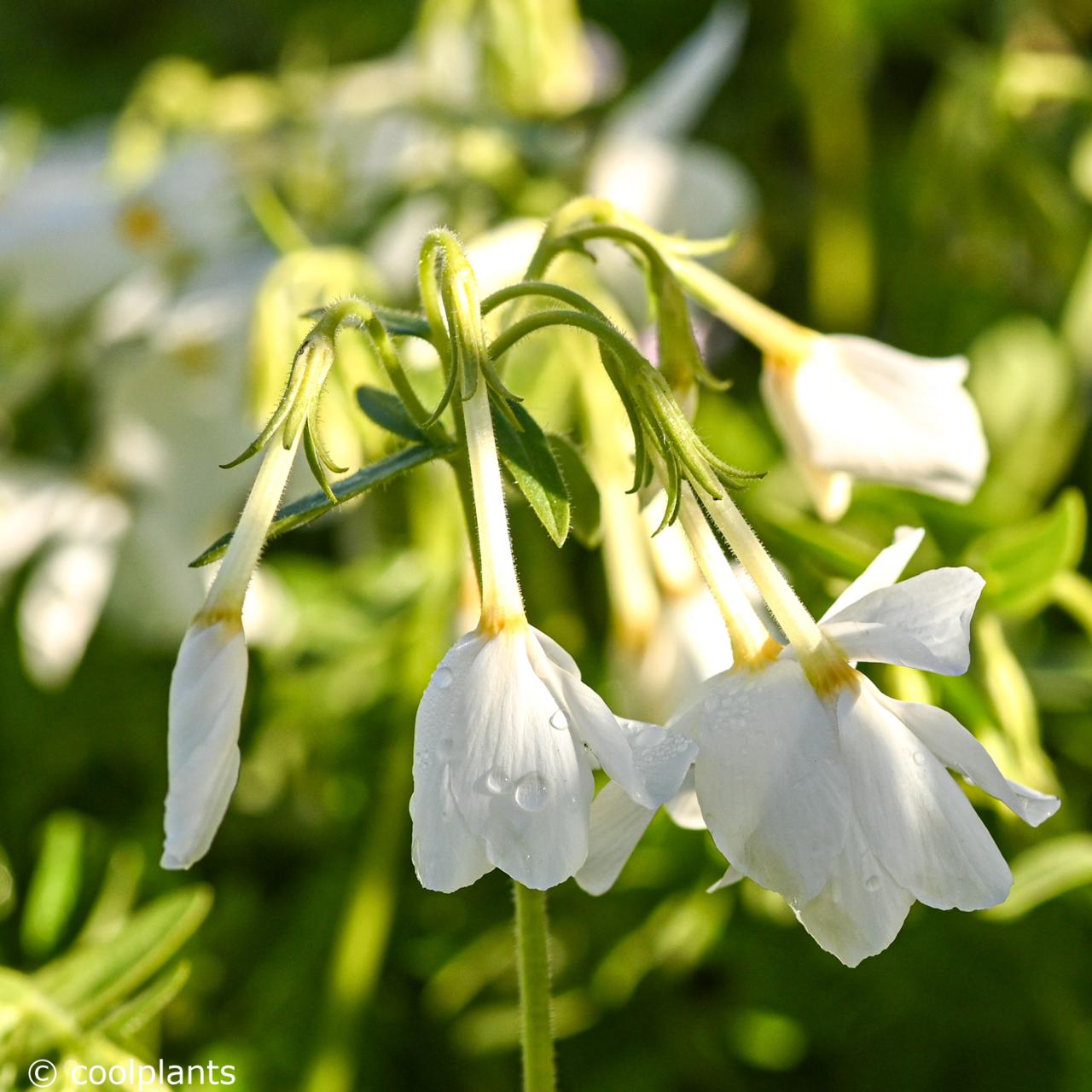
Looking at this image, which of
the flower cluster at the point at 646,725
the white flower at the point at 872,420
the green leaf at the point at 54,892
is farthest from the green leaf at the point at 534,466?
the green leaf at the point at 54,892

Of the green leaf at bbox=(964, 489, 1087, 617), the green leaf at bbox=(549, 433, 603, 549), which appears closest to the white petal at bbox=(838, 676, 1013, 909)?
the green leaf at bbox=(549, 433, 603, 549)

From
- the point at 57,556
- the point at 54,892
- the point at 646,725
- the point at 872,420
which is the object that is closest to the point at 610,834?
the point at 646,725

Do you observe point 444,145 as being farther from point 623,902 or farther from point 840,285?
point 623,902

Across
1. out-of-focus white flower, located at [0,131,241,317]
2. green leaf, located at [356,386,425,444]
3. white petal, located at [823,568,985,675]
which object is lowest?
out-of-focus white flower, located at [0,131,241,317]

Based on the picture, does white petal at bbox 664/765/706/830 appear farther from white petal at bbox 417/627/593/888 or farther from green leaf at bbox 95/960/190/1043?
green leaf at bbox 95/960/190/1043

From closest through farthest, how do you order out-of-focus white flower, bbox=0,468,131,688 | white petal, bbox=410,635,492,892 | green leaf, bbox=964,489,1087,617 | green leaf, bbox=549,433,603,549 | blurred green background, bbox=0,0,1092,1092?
white petal, bbox=410,635,492,892
green leaf, bbox=549,433,603,549
green leaf, bbox=964,489,1087,617
blurred green background, bbox=0,0,1092,1092
out-of-focus white flower, bbox=0,468,131,688

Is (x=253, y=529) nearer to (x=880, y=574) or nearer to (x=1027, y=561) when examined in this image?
(x=880, y=574)
